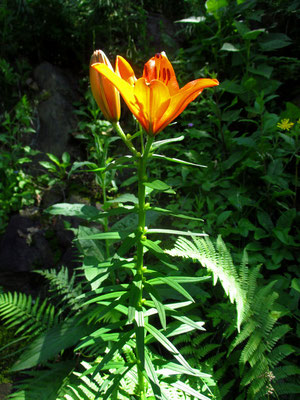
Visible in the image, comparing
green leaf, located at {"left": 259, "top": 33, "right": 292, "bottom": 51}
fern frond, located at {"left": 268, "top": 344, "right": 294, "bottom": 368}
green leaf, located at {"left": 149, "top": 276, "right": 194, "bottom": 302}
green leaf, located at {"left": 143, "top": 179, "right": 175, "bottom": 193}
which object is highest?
green leaf, located at {"left": 259, "top": 33, "right": 292, "bottom": 51}

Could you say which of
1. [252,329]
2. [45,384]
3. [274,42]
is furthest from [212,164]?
[45,384]

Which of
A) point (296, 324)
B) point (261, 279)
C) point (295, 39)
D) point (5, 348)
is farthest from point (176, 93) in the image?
point (295, 39)

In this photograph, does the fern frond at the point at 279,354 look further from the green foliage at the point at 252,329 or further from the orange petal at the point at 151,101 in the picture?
the orange petal at the point at 151,101

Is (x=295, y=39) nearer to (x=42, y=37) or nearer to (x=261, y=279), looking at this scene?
(x=261, y=279)

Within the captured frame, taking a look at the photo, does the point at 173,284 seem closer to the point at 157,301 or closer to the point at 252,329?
the point at 157,301

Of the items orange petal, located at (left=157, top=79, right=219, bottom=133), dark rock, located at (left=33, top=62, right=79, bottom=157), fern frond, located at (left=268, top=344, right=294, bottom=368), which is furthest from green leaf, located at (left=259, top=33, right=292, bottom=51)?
fern frond, located at (left=268, top=344, right=294, bottom=368)

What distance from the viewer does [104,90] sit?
93 cm

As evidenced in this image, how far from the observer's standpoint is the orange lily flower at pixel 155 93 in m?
0.76

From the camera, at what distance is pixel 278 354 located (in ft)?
4.16

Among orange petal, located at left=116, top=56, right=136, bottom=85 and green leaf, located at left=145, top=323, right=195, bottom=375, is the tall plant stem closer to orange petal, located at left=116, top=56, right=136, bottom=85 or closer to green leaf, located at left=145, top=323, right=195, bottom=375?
green leaf, located at left=145, top=323, right=195, bottom=375

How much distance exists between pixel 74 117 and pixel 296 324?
117 inches

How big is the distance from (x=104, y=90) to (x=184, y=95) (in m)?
0.28

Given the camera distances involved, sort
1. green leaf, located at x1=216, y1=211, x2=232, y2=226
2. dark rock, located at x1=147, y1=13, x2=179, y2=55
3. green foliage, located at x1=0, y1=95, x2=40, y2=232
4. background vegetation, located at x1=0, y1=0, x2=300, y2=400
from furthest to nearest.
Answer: dark rock, located at x1=147, y1=13, x2=179, y2=55, green foliage, located at x1=0, y1=95, x2=40, y2=232, green leaf, located at x1=216, y1=211, x2=232, y2=226, background vegetation, located at x1=0, y1=0, x2=300, y2=400

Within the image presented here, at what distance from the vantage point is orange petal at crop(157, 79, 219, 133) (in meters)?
0.78
